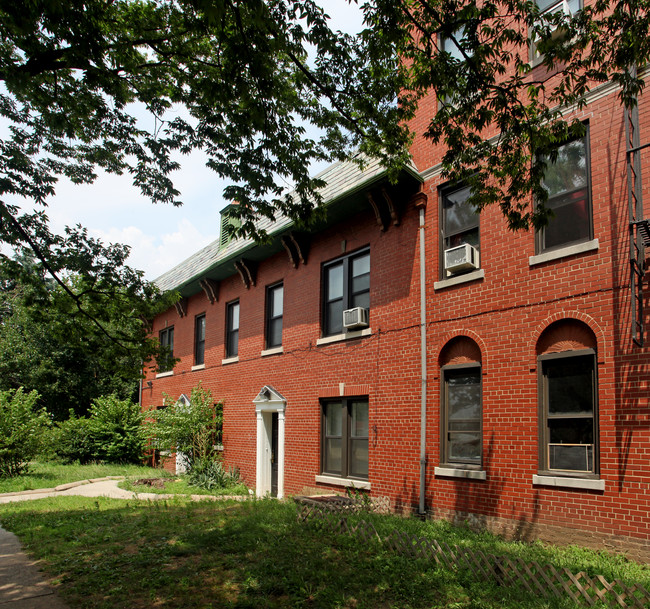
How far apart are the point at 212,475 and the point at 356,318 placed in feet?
25.7

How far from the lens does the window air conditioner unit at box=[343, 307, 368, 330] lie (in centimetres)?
1259

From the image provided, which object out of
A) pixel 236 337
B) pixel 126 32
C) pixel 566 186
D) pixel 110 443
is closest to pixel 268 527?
pixel 566 186

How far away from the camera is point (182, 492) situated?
16.0 m

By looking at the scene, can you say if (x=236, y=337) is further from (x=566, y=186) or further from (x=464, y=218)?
(x=566, y=186)

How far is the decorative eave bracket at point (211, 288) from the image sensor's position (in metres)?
19.6

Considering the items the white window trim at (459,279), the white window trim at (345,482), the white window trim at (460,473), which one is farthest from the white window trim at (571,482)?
the white window trim at (345,482)

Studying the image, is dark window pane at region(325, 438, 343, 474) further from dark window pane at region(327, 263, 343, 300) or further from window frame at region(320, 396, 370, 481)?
dark window pane at region(327, 263, 343, 300)

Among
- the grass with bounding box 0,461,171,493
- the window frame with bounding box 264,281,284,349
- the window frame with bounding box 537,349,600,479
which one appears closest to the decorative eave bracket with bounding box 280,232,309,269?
the window frame with bounding box 264,281,284,349

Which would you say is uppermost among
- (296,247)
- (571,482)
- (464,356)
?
(296,247)

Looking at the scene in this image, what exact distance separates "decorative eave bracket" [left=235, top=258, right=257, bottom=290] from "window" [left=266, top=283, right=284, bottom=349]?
0.81 meters

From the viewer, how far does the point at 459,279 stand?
10.4m

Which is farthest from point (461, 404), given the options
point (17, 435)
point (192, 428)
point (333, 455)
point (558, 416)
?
point (17, 435)

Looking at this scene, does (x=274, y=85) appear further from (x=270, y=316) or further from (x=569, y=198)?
(x=270, y=316)

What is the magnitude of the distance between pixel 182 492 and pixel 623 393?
40.4 ft
